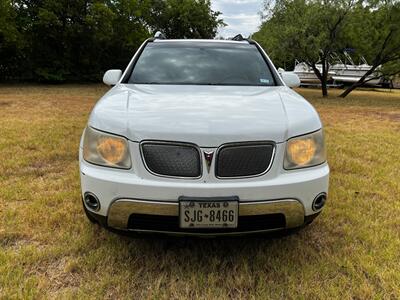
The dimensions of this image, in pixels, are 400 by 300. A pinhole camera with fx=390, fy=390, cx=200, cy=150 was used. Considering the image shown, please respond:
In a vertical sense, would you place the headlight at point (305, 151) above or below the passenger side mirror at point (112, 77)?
below

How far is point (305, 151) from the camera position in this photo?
227cm

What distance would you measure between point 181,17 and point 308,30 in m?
14.1

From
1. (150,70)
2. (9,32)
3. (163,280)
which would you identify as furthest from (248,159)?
(9,32)

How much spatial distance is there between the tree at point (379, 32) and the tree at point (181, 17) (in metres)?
14.1

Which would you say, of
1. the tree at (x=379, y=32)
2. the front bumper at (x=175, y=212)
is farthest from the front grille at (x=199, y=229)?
the tree at (x=379, y=32)

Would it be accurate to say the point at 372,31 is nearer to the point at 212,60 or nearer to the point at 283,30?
the point at 283,30

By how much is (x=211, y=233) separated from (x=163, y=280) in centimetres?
47

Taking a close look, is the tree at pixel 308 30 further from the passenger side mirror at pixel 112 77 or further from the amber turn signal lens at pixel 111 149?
the amber turn signal lens at pixel 111 149

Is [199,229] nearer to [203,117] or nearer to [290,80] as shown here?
[203,117]

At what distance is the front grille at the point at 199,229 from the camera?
2107 millimetres

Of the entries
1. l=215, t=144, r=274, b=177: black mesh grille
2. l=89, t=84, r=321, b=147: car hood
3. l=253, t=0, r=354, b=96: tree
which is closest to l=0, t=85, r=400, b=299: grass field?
l=215, t=144, r=274, b=177: black mesh grille

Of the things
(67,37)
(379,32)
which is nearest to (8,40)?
(67,37)

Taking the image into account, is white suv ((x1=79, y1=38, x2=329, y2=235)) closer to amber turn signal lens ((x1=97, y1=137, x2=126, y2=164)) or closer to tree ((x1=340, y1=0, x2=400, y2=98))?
amber turn signal lens ((x1=97, y1=137, x2=126, y2=164))

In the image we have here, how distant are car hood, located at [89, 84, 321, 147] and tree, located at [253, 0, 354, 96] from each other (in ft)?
42.2
